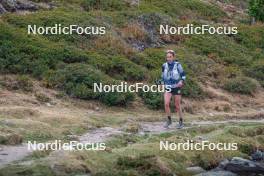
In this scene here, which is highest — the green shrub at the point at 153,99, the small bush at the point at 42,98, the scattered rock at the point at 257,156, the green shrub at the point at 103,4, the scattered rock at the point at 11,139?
A: the green shrub at the point at 103,4

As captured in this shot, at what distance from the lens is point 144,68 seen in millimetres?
24812

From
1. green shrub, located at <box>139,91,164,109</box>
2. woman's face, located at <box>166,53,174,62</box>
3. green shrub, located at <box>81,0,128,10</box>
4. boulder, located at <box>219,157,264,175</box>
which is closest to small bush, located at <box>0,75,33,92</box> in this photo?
green shrub, located at <box>139,91,164,109</box>

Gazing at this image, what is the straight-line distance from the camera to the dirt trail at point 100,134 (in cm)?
1305

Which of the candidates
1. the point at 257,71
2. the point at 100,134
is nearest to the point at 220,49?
the point at 257,71

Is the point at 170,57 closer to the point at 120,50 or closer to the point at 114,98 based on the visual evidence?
the point at 114,98

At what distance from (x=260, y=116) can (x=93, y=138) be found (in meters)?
9.21

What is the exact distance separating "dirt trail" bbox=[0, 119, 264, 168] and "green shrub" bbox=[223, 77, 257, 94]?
4.08 m

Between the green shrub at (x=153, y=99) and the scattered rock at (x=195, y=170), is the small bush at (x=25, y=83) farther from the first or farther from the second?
the scattered rock at (x=195, y=170)

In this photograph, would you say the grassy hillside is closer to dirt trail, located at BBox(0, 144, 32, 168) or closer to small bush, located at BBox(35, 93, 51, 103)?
small bush, located at BBox(35, 93, 51, 103)

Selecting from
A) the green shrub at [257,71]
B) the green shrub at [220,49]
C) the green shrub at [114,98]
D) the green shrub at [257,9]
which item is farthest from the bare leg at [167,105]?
the green shrub at [257,9]

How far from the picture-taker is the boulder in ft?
46.8

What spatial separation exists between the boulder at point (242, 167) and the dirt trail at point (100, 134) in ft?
10.8

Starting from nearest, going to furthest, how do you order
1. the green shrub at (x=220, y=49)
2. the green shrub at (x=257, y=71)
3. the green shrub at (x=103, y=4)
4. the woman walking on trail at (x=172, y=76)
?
the woman walking on trail at (x=172, y=76) < the green shrub at (x=257, y=71) < the green shrub at (x=220, y=49) < the green shrub at (x=103, y=4)

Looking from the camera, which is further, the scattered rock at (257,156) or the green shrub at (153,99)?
the green shrub at (153,99)
